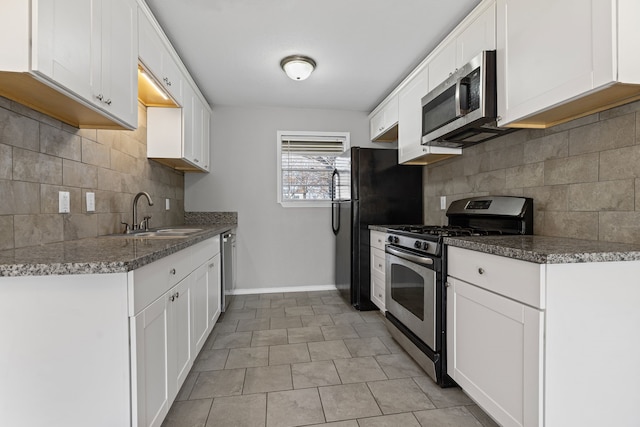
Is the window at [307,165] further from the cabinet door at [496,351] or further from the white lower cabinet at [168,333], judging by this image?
the cabinet door at [496,351]

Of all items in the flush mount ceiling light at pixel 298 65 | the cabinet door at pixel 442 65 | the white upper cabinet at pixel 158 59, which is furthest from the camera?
the flush mount ceiling light at pixel 298 65

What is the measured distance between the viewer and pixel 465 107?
76.7 inches

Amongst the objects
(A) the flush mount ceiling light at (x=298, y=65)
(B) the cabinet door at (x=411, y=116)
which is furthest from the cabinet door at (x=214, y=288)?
(B) the cabinet door at (x=411, y=116)

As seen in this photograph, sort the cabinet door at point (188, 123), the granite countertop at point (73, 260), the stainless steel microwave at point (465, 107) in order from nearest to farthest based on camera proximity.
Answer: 1. the granite countertop at point (73, 260)
2. the stainless steel microwave at point (465, 107)
3. the cabinet door at point (188, 123)

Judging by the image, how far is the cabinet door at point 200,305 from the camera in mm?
1973

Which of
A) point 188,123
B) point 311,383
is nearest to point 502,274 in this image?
point 311,383

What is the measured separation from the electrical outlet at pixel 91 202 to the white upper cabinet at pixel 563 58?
8.30 ft

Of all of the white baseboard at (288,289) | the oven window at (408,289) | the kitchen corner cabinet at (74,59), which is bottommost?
the white baseboard at (288,289)

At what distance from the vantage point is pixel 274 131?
3979mm

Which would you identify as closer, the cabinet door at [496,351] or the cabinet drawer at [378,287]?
the cabinet door at [496,351]

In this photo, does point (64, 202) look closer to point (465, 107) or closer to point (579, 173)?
point (465, 107)

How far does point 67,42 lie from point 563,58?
211 cm

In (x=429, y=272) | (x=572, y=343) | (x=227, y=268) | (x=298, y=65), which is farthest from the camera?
(x=227, y=268)

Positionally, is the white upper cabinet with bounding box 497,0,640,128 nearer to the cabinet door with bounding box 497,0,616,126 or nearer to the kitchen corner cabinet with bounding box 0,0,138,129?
the cabinet door with bounding box 497,0,616,126
